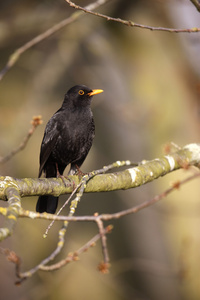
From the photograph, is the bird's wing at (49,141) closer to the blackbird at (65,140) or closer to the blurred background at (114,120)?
the blackbird at (65,140)

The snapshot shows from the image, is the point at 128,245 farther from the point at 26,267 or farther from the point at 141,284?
the point at 26,267

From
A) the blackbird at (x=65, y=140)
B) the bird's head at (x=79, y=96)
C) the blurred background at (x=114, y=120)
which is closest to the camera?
the blackbird at (x=65, y=140)

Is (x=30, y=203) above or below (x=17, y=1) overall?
below

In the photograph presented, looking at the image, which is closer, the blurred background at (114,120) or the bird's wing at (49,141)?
the bird's wing at (49,141)

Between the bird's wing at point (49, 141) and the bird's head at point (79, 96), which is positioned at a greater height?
the bird's head at point (79, 96)

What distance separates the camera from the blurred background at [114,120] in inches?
264

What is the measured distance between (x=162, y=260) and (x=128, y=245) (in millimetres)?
559

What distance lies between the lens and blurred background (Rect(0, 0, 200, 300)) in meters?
6.70

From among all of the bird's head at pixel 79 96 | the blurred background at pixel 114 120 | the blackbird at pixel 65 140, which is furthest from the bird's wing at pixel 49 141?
the blurred background at pixel 114 120

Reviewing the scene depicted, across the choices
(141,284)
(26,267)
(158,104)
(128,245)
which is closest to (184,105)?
(158,104)

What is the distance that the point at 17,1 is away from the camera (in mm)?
7184

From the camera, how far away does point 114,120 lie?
7.24 m

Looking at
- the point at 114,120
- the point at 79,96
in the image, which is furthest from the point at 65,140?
the point at 114,120

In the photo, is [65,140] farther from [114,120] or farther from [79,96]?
[114,120]
